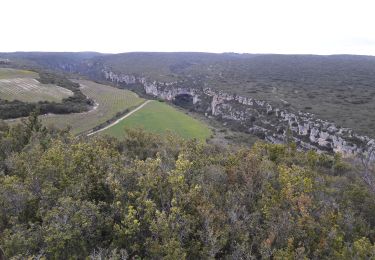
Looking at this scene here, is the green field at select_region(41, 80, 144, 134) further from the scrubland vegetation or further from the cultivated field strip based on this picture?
the cultivated field strip

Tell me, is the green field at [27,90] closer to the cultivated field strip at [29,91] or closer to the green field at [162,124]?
the cultivated field strip at [29,91]

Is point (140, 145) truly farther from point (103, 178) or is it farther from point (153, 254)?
point (153, 254)

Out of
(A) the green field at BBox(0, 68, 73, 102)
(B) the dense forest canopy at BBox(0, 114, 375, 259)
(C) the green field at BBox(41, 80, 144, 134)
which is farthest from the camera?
(A) the green field at BBox(0, 68, 73, 102)

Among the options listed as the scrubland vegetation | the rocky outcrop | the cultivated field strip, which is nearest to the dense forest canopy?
the scrubland vegetation

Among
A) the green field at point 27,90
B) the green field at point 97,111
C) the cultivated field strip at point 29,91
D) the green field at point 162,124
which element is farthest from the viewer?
the green field at point 27,90

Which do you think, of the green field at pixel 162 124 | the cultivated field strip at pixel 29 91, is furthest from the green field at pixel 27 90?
the green field at pixel 162 124

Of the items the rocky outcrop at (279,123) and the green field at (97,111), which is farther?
the rocky outcrop at (279,123)
